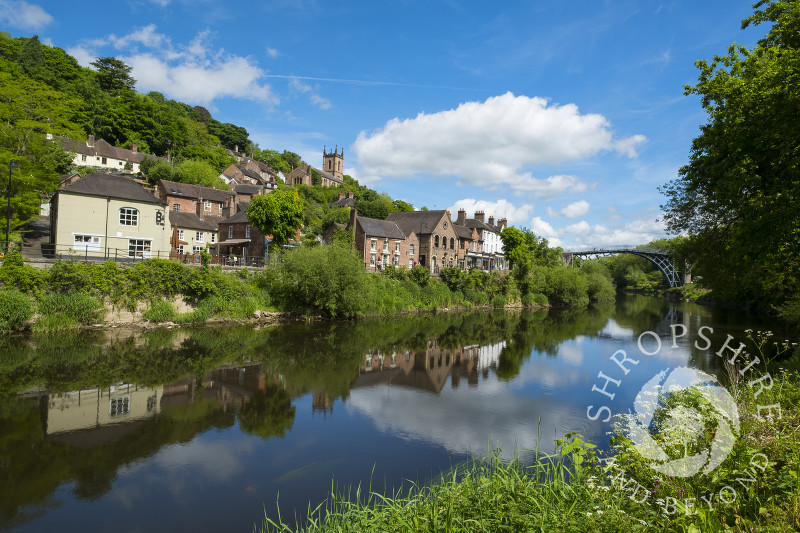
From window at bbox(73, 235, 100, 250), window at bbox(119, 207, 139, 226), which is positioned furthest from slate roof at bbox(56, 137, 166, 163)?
window at bbox(73, 235, 100, 250)

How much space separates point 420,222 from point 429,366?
113ft

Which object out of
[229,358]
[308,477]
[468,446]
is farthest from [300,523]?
[229,358]

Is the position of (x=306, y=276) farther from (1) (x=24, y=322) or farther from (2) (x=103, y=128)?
(2) (x=103, y=128)

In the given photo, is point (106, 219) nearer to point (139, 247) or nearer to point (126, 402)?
point (139, 247)

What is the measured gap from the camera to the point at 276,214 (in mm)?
38938

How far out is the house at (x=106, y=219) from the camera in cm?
3112

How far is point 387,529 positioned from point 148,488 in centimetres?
600

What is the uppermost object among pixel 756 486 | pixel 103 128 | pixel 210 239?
pixel 103 128

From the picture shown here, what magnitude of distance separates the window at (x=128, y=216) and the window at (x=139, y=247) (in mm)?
1341

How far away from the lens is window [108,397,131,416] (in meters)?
13.3

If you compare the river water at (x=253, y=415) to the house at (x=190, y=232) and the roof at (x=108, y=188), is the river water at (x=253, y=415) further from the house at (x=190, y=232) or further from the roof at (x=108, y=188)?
the house at (x=190, y=232)

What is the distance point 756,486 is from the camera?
444cm

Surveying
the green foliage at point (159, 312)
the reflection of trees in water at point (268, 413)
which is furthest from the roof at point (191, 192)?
the reflection of trees in water at point (268, 413)

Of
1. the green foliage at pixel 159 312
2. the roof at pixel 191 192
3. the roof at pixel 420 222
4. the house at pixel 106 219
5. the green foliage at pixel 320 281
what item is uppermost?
the roof at pixel 191 192
